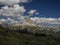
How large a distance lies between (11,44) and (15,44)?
24.5ft

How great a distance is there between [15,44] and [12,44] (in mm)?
5513

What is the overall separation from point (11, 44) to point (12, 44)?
6.44ft

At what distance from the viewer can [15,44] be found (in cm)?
18988

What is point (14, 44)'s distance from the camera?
188875 millimetres

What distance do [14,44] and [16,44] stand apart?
7.22 feet

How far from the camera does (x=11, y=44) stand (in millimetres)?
183375

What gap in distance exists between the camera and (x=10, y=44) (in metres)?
184

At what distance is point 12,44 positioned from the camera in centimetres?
18512

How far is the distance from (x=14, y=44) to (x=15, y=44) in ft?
4.61

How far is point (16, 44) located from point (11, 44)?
785cm

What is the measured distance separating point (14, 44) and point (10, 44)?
6440 mm

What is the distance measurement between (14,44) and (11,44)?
6.13m
